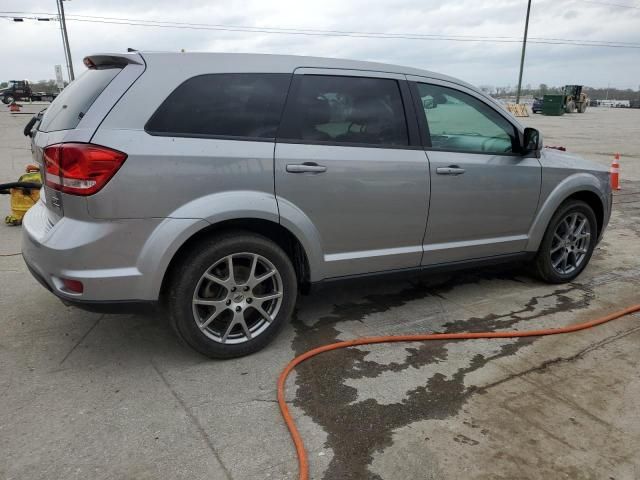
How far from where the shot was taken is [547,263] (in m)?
4.60

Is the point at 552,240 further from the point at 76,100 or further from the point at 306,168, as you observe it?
the point at 76,100

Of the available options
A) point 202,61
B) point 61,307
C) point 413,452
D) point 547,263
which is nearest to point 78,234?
point 202,61

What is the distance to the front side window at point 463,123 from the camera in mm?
3795

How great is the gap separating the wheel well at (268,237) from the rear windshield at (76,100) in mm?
908

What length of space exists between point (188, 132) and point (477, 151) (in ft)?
7.15

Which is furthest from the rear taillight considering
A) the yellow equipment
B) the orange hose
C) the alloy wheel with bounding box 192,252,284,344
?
the yellow equipment

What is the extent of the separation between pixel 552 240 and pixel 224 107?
121 inches

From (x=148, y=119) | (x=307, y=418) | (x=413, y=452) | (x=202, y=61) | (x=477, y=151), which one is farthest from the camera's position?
(x=477, y=151)

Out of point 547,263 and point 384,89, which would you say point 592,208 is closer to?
point 547,263

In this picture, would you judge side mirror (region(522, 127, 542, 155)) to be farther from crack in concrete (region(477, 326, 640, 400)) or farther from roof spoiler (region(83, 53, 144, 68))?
roof spoiler (region(83, 53, 144, 68))

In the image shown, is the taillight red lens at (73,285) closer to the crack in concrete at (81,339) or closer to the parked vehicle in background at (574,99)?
the crack in concrete at (81,339)

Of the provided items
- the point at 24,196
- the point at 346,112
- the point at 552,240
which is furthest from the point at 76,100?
the point at 552,240

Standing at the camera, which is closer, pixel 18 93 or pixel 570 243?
pixel 570 243

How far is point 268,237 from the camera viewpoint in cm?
340
